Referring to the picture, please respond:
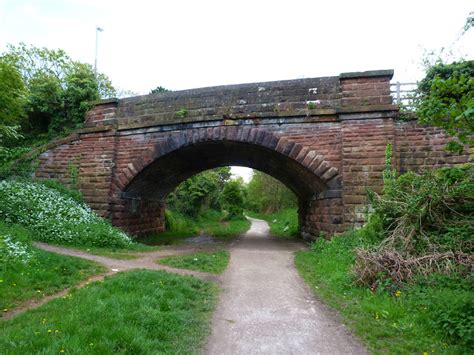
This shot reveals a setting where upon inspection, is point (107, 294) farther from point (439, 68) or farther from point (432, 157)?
point (439, 68)

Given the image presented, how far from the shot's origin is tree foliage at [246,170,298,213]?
32.6m

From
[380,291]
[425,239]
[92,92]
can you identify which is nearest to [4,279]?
[380,291]

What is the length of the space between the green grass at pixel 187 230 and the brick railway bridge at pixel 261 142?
117 centimetres

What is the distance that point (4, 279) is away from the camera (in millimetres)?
4926

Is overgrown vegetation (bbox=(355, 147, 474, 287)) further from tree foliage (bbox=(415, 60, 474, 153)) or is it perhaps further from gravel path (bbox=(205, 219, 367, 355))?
gravel path (bbox=(205, 219, 367, 355))

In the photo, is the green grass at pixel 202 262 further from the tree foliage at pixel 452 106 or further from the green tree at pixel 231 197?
the green tree at pixel 231 197

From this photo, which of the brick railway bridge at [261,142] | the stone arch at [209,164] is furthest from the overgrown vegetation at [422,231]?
the stone arch at [209,164]

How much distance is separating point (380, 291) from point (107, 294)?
3811mm

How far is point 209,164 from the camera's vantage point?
580 inches

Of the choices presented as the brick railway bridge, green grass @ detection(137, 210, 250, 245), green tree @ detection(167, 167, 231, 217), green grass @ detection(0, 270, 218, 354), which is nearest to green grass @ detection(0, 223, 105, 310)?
green grass @ detection(0, 270, 218, 354)

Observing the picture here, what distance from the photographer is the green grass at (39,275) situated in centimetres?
465

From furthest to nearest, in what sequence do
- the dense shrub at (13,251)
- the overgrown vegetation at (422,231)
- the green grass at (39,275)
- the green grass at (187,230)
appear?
1. the green grass at (187,230)
2. the dense shrub at (13,251)
3. the overgrown vegetation at (422,231)
4. the green grass at (39,275)

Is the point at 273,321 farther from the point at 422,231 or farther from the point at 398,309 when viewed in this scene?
the point at 422,231

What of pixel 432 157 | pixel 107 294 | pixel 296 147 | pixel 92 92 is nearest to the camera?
pixel 107 294
